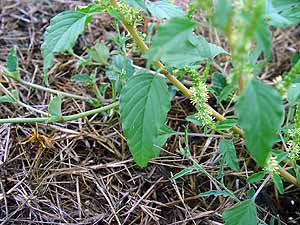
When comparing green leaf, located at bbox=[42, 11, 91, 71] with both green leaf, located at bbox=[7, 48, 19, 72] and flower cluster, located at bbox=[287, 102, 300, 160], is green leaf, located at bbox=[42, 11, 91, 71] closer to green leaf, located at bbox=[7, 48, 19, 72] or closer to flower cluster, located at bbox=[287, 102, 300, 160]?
green leaf, located at bbox=[7, 48, 19, 72]

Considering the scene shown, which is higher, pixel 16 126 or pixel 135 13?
pixel 135 13

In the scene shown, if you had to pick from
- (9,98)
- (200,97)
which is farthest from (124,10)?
(9,98)

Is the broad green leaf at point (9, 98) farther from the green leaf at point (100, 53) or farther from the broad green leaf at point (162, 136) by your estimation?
the broad green leaf at point (162, 136)

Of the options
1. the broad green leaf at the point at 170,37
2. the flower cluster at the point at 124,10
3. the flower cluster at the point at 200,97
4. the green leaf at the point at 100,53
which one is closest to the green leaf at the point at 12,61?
the green leaf at the point at 100,53

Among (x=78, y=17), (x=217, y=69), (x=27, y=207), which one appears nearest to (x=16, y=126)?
(x=27, y=207)

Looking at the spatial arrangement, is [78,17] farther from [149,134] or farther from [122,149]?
[122,149]
